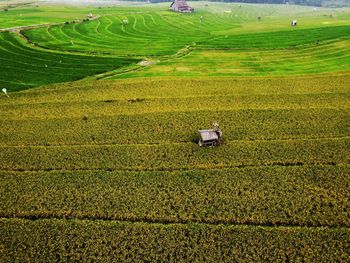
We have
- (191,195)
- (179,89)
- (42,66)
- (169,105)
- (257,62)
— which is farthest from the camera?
(257,62)

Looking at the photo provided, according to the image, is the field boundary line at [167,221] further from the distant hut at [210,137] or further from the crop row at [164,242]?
the distant hut at [210,137]

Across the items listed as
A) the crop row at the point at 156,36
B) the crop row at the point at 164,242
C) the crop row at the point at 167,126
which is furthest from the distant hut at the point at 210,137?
the crop row at the point at 156,36

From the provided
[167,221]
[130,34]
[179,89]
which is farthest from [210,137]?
[130,34]

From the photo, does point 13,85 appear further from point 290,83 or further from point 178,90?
point 290,83

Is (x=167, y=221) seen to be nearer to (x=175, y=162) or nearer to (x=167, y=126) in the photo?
(x=175, y=162)

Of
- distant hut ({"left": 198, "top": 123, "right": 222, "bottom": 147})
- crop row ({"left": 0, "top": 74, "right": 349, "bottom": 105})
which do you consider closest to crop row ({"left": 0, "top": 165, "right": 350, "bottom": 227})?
distant hut ({"left": 198, "top": 123, "right": 222, "bottom": 147})
